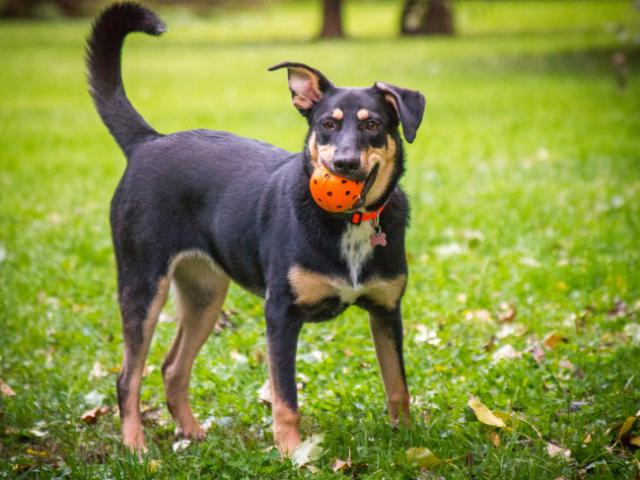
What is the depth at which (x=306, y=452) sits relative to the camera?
4.00 m

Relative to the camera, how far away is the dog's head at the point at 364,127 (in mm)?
4012

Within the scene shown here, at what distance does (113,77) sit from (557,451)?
10.0 ft

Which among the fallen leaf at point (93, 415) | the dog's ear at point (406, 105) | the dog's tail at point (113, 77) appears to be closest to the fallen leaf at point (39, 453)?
the fallen leaf at point (93, 415)

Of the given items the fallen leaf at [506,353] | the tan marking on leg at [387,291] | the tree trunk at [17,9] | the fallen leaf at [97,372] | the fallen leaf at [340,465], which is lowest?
the tree trunk at [17,9]

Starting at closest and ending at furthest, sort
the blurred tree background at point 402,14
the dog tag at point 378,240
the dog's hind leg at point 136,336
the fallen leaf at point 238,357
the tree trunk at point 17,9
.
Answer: the dog tag at point 378,240, the dog's hind leg at point 136,336, the fallen leaf at point 238,357, the blurred tree background at point 402,14, the tree trunk at point 17,9

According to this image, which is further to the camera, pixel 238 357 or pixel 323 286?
pixel 238 357

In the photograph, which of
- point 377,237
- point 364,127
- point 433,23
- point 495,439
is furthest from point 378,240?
point 433,23

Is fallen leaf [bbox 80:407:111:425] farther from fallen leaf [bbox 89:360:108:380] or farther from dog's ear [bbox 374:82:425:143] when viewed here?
dog's ear [bbox 374:82:425:143]

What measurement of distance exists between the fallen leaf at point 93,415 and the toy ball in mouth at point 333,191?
1.80 metres

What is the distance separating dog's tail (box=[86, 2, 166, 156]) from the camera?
485cm

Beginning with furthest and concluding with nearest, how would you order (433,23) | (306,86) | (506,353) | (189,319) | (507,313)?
(433,23), (507,313), (506,353), (189,319), (306,86)

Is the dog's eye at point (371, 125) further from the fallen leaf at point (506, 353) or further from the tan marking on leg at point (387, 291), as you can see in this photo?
the fallen leaf at point (506, 353)

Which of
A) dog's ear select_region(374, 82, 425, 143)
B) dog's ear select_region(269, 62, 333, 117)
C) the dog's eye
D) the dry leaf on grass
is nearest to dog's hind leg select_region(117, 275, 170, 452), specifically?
dog's ear select_region(269, 62, 333, 117)

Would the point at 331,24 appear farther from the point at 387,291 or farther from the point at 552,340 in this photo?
the point at 387,291
